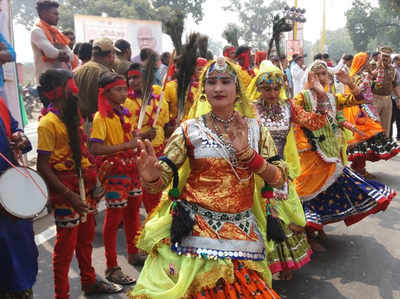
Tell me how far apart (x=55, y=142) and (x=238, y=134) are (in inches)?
59.9

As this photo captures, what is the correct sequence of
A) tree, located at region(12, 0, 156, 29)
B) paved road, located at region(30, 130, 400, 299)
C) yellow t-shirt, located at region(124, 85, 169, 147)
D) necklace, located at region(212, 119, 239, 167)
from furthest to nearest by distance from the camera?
1. tree, located at region(12, 0, 156, 29)
2. yellow t-shirt, located at region(124, 85, 169, 147)
3. paved road, located at region(30, 130, 400, 299)
4. necklace, located at region(212, 119, 239, 167)

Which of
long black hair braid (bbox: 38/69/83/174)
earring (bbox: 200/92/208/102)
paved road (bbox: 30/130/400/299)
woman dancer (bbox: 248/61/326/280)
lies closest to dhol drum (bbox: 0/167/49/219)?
long black hair braid (bbox: 38/69/83/174)

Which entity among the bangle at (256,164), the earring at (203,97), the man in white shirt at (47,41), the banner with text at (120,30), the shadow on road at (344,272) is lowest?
the shadow on road at (344,272)

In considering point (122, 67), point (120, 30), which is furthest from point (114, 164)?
point (120, 30)

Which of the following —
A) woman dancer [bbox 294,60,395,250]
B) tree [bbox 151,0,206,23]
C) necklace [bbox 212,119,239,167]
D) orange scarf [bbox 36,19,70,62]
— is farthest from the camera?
tree [bbox 151,0,206,23]

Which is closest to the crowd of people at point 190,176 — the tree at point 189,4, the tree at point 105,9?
the tree at point 105,9

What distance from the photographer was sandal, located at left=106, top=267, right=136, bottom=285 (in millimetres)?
4043

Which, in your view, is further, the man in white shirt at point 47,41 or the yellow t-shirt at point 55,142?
the man in white shirt at point 47,41

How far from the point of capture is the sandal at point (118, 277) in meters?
4.04

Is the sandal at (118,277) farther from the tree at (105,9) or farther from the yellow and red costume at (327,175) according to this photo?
the tree at (105,9)

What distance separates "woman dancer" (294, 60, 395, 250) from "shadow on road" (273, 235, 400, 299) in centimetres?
29

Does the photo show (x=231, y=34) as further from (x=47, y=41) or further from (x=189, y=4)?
(x=189, y=4)

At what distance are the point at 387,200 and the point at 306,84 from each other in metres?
1.55

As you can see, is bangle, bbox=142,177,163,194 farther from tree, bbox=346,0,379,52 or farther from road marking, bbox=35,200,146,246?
tree, bbox=346,0,379,52
